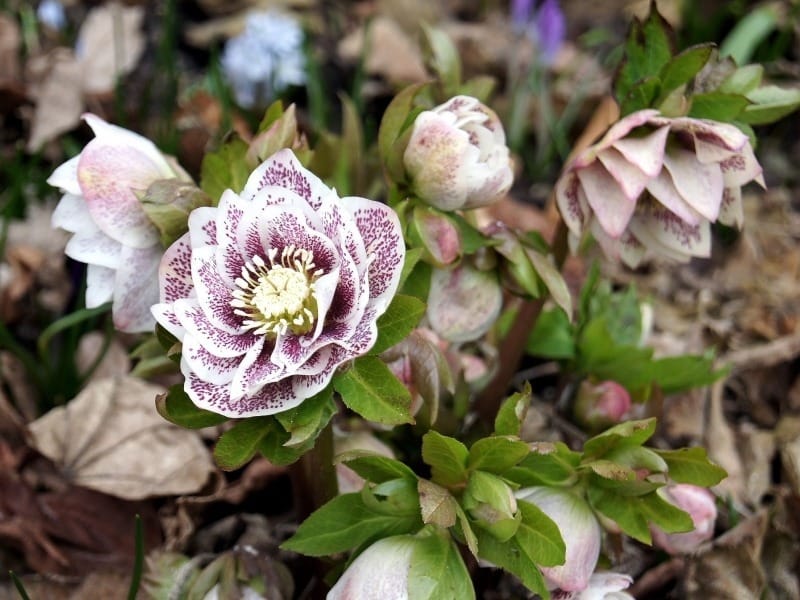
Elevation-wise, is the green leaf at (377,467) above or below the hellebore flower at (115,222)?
below

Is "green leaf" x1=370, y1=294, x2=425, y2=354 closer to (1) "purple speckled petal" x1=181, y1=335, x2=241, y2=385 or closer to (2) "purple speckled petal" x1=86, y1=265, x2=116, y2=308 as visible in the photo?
(1) "purple speckled petal" x1=181, y1=335, x2=241, y2=385

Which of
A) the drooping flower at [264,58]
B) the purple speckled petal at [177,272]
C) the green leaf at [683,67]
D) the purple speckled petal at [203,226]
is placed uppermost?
the green leaf at [683,67]

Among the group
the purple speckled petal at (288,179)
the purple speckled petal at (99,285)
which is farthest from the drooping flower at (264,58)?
the purple speckled petal at (288,179)

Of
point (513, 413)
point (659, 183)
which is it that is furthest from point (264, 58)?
point (513, 413)

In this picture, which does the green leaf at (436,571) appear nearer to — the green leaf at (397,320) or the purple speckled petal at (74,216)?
the green leaf at (397,320)

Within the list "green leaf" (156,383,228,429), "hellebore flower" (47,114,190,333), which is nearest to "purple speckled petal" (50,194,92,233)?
"hellebore flower" (47,114,190,333)

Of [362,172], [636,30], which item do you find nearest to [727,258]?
[362,172]

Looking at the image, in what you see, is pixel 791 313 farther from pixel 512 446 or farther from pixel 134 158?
pixel 134 158
